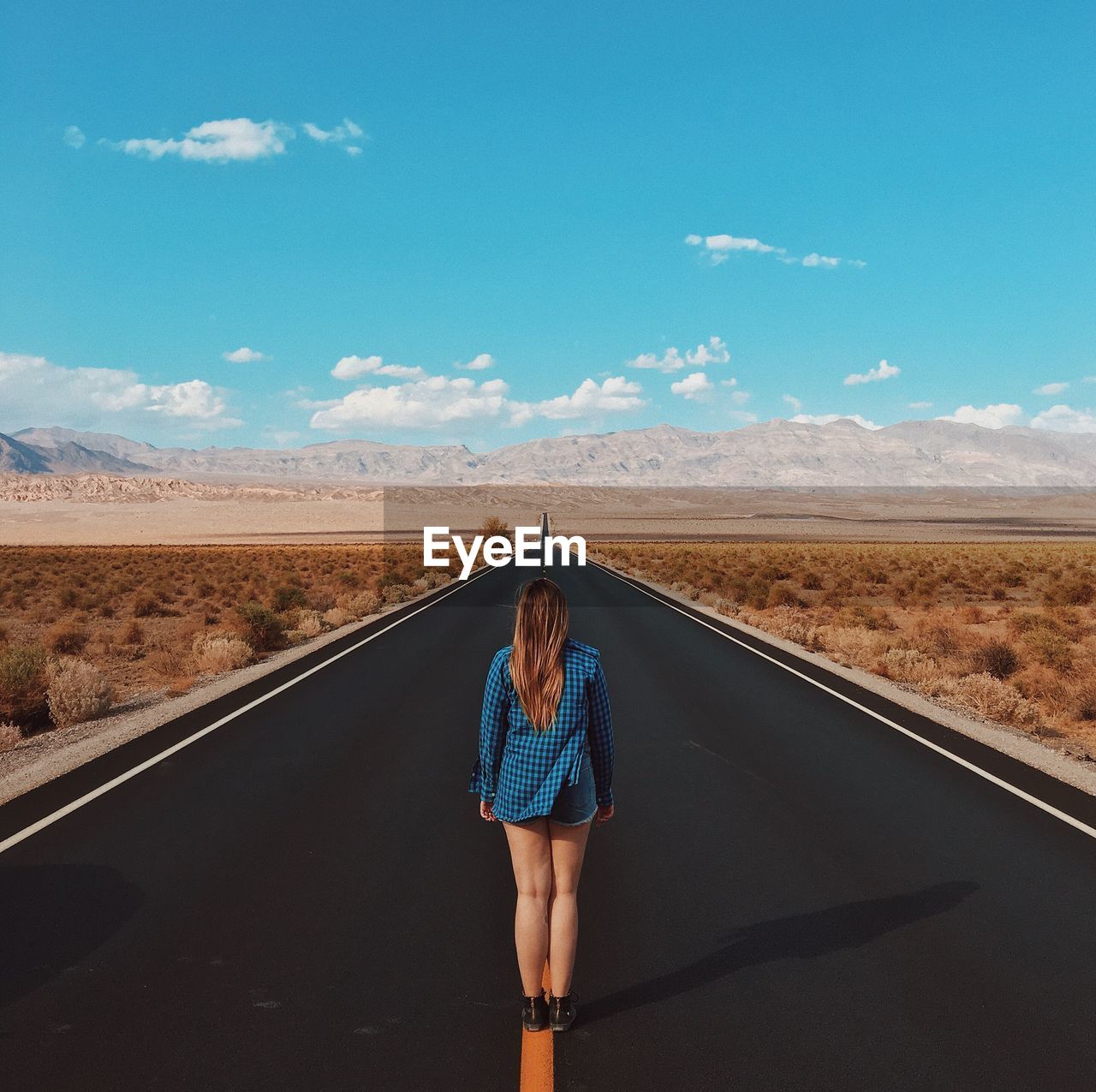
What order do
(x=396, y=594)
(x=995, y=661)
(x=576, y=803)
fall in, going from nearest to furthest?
(x=576, y=803) < (x=995, y=661) < (x=396, y=594)

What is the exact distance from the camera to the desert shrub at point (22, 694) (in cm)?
1177

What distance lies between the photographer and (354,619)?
2395cm

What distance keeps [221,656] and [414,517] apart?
133 metres

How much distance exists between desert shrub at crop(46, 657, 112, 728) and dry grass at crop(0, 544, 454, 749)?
2cm

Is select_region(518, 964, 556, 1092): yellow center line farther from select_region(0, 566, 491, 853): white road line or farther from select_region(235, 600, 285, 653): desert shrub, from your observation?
select_region(235, 600, 285, 653): desert shrub

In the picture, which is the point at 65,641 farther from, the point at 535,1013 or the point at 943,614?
the point at 943,614

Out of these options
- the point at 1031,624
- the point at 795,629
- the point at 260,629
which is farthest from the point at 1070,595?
the point at 260,629

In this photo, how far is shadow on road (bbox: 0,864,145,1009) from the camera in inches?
178

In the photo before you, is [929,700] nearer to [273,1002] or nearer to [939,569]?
[273,1002]

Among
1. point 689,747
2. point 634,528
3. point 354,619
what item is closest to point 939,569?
point 354,619

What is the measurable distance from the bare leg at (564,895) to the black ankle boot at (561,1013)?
70 millimetres

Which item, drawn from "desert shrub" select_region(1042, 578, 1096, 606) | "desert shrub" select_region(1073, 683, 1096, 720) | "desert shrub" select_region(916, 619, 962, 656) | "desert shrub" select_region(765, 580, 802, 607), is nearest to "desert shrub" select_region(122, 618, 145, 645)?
"desert shrub" select_region(916, 619, 962, 656)

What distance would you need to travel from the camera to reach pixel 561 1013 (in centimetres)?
394

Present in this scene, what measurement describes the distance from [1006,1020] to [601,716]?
2.32m
